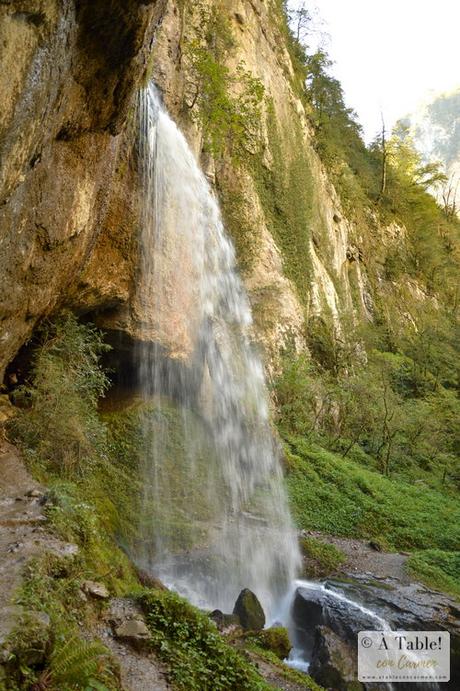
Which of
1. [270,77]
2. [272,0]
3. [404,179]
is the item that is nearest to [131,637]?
[270,77]

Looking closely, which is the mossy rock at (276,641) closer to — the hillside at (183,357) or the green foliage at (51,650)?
the hillside at (183,357)

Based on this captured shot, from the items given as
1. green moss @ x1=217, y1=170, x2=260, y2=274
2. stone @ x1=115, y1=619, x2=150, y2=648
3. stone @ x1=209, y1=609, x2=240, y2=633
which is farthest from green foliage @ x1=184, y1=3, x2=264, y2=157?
stone @ x1=115, y1=619, x2=150, y2=648

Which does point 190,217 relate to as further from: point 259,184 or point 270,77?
point 270,77

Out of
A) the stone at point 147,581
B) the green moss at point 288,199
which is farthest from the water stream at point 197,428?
the green moss at point 288,199

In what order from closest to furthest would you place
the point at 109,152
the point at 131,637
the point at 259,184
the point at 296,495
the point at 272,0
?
1. the point at 131,637
2. the point at 109,152
3. the point at 296,495
4. the point at 259,184
5. the point at 272,0

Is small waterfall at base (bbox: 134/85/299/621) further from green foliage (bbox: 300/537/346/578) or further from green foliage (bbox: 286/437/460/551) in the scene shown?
green foliage (bbox: 286/437/460/551)

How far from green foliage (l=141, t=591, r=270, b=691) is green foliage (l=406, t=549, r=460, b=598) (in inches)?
242

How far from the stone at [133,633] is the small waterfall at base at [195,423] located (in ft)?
13.2

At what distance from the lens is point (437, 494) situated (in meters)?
15.0

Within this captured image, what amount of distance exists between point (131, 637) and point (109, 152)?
21.9 ft

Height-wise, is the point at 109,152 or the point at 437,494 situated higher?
the point at 109,152

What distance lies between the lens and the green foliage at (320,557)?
9945 mm

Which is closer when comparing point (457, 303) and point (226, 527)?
point (226, 527)

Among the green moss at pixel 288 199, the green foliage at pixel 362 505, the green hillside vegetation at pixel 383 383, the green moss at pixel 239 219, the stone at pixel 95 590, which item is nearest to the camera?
the stone at pixel 95 590
